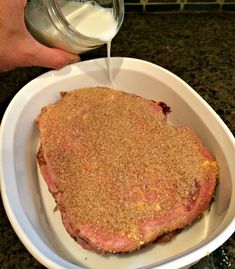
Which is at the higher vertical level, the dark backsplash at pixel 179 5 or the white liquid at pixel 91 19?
the white liquid at pixel 91 19

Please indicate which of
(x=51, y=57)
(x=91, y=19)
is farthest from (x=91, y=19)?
(x=51, y=57)

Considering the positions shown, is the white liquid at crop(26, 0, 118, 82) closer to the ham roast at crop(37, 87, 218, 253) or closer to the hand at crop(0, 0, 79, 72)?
the hand at crop(0, 0, 79, 72)

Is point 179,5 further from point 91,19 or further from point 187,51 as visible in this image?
point 91,19

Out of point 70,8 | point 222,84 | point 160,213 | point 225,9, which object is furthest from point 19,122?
point 225,9

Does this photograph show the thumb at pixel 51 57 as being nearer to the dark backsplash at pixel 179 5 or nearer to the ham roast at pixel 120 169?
the ham roast at pixel 120 169

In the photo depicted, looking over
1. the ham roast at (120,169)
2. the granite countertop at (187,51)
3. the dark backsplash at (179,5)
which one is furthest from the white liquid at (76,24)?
the dark backsplash at (179,5)

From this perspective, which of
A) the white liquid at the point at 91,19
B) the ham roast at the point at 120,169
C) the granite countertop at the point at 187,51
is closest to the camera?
the ham roast at the point at 120,169
